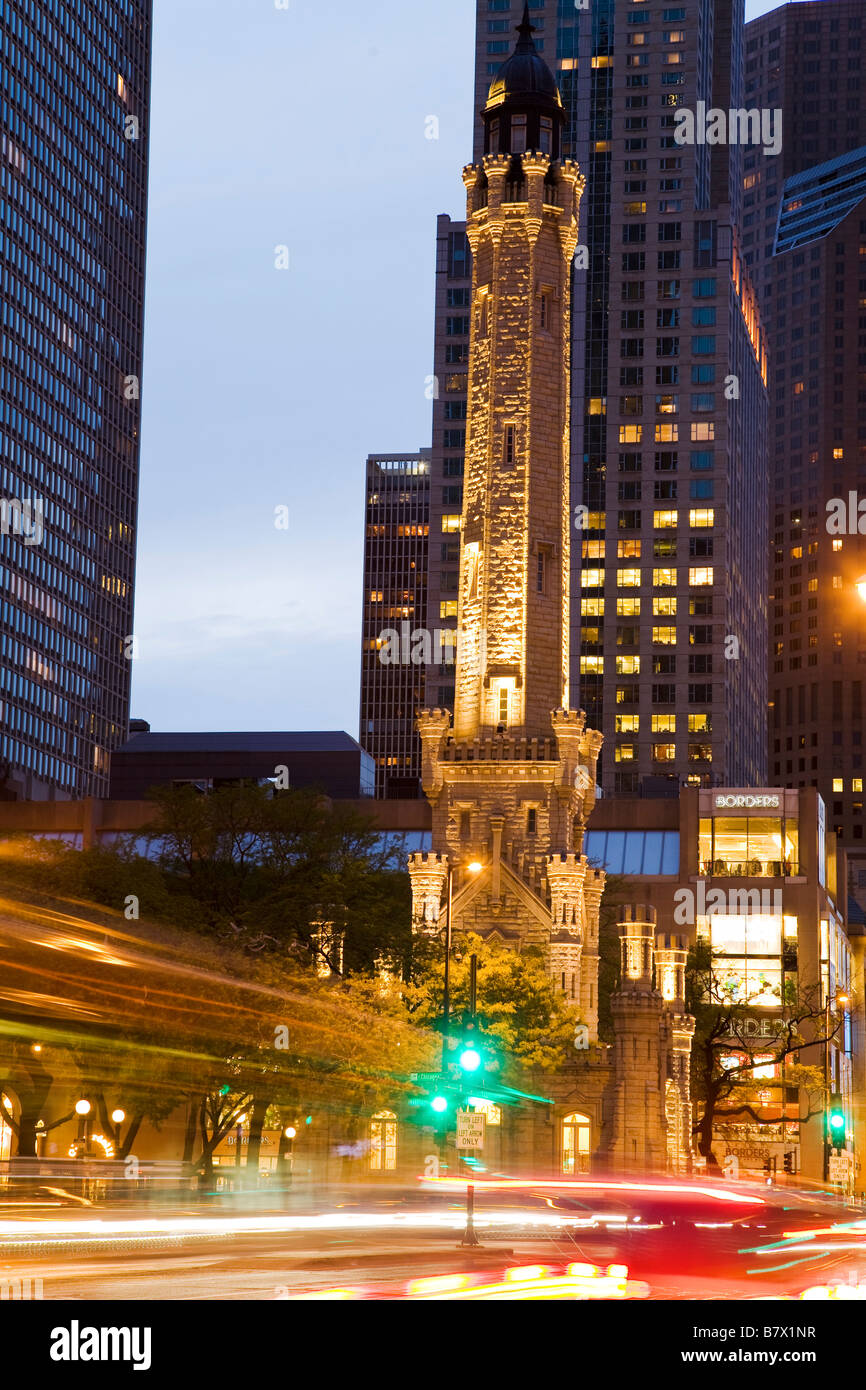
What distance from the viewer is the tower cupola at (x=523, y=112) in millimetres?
97312

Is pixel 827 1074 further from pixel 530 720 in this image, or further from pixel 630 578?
pixel 630 578

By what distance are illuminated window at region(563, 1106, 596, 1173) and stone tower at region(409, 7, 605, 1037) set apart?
4.28m

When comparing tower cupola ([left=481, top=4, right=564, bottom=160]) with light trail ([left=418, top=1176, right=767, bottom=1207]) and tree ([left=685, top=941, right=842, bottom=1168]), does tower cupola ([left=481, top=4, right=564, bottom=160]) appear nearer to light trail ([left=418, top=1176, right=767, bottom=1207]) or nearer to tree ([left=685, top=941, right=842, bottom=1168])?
tree ([left=685, top=941, right=842, bottom=1168])

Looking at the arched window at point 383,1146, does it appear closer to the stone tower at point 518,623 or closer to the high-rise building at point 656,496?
the stone tower at point 518,623

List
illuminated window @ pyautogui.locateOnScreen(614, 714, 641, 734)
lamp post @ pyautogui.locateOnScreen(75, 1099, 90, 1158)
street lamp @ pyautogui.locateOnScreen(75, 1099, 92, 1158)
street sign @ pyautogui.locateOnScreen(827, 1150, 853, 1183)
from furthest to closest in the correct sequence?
1. illuminated window @ pyautogui.locateOnScreen(614, 714, 641, 734)
2. lamp post @ pyautogui.locateOnScreen(75, 1099, 90, 1158)
3. street lamp @ pyautogui.locateOnScreen(75, 1099, 92, 1158)
4. street sign @ pyautogui.locateOnScreen(827, 1150, 853, 1183)

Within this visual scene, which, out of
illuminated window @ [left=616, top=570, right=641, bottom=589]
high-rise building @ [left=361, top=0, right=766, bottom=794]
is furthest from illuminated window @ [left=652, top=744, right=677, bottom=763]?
illuminated window @ [left=616, top=570, right=641, bottom=589]

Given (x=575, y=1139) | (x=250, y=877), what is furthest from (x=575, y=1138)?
(x=250, y=877)

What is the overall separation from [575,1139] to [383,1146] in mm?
8873

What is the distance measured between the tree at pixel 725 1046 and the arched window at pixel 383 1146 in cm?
2115

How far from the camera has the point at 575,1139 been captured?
82.8m

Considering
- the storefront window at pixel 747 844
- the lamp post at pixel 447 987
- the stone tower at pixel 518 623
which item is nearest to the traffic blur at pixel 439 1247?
the lamp post at pixel 447 987

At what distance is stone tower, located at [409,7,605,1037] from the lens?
86625 mm
